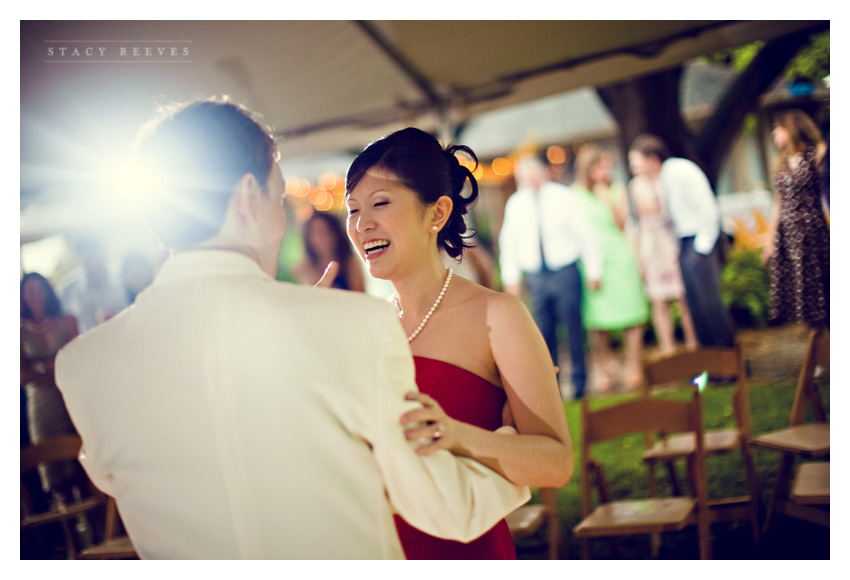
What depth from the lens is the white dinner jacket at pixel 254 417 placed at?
106cm

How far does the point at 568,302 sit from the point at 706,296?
3.65 ft

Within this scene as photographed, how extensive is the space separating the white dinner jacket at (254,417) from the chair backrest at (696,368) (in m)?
→ 2.62

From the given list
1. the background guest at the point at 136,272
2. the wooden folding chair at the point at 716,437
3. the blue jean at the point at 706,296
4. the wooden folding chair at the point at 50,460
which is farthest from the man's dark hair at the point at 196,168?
the blue jean at the point at 706,296

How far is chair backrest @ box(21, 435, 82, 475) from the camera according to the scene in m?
3.00

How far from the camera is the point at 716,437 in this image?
3385 mm

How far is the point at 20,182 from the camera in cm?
257

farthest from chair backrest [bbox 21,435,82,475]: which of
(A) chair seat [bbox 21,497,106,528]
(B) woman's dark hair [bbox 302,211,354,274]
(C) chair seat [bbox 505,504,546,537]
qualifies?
(C) chair seat [bbox 505,504,546,537]

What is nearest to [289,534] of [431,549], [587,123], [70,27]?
[431,549]

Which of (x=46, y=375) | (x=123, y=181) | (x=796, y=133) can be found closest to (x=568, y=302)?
(x=796, y=133)

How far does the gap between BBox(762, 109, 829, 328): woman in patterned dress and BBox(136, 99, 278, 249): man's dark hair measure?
345 centimetres

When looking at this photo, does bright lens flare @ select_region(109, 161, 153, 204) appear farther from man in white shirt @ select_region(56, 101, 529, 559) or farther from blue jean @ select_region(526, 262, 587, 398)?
blue jean @ select_region(526, 262, 587, 398)

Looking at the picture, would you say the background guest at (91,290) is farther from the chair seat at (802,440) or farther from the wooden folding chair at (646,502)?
the chair seat at (802,440)

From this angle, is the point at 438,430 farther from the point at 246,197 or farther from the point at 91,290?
the point at 91,290

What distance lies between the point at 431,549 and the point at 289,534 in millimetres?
531
